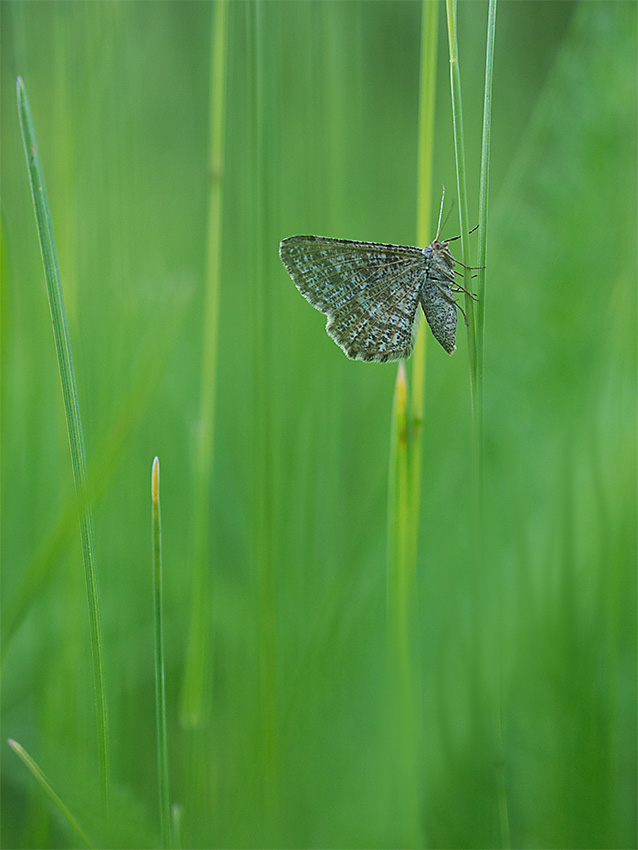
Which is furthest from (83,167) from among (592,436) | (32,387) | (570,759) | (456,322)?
(570,759)

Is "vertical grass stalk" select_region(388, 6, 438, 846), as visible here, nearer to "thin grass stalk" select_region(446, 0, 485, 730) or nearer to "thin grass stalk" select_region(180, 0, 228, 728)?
"thin grass stalk" select_region(446, 0, 485, 730)

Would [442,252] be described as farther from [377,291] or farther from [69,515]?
[69,515]

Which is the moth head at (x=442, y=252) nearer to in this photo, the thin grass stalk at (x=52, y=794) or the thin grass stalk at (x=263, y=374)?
the thin grass stalk at (x=263, y=374)

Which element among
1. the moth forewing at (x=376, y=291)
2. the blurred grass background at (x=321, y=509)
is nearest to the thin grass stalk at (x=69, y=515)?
the blurred grass background at (x=321, y=509)

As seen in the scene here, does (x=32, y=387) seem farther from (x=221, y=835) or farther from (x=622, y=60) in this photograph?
(x=622, y=60)

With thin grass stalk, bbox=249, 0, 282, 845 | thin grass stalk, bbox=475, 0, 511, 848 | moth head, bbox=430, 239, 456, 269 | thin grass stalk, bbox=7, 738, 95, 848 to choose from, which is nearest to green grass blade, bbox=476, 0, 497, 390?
thin grass stalk, bbox=475, 0, 511, 848

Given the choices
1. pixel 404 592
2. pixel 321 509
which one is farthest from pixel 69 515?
pixel 321 509
